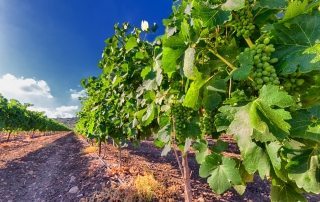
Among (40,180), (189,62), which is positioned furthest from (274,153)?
(40,180)

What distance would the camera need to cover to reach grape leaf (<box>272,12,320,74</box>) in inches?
56.8

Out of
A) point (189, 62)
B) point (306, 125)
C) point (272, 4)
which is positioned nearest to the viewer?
point (306, 125)

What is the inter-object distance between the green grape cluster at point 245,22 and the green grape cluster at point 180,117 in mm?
1114

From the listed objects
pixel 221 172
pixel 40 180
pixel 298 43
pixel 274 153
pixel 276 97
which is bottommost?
pixel 40 180

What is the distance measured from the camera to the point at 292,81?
1555mm

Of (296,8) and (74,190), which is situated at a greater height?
(296,8)

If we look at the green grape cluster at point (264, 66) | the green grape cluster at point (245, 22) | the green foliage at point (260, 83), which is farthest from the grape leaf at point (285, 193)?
the green grape cluster at point (245, 22)

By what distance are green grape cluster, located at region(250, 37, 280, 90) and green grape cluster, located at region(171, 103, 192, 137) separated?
1208 millimetres

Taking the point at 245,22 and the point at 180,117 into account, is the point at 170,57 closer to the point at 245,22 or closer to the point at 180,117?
the point at 245,22

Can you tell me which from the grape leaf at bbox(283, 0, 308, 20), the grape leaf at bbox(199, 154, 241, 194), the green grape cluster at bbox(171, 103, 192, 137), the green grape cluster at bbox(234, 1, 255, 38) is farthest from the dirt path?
the grape leaf at bbox(283, 0, 308, 20)

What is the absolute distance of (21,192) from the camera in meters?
10.6

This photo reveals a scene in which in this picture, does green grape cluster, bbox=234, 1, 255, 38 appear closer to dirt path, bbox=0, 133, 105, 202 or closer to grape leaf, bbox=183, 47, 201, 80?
grape leaf, bbox=183, 47, 201, 80

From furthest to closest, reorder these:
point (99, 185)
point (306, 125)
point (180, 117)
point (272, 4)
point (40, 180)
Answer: point (40, 180), point (99, 185), point (180, 117), point (272, 4), point (306, 125)

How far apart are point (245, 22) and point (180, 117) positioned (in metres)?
1.19
